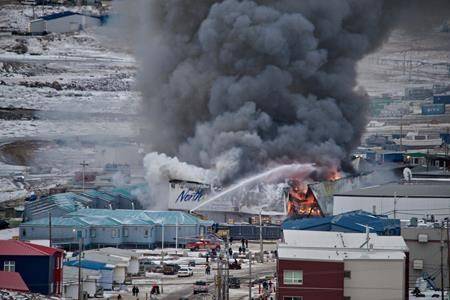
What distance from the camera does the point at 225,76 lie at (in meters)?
59.6

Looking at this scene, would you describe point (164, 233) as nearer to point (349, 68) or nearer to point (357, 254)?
point (349, 68)

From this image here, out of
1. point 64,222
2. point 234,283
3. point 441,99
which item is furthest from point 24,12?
point 234,283

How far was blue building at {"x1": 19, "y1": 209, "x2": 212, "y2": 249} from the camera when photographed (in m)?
47.7

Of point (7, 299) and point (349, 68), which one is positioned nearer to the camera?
point (7, 299)

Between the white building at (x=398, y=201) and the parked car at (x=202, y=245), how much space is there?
13.5ft

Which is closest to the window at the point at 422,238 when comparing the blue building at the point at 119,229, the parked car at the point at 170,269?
the parked car at the point at 170,269

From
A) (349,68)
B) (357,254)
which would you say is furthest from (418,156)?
(357,254)

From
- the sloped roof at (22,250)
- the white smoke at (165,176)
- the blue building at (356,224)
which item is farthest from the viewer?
the white smoke at (165,176)

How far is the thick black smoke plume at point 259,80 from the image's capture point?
2235 inches

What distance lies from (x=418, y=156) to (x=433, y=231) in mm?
36518

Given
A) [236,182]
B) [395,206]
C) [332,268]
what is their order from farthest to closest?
[236,182] < [395,206] < [332,268]

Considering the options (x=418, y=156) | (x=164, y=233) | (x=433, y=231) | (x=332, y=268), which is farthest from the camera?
(x=418, y=156)

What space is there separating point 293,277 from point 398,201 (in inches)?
539

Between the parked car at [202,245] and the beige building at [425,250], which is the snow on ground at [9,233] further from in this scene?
the beige building at [425,250]
